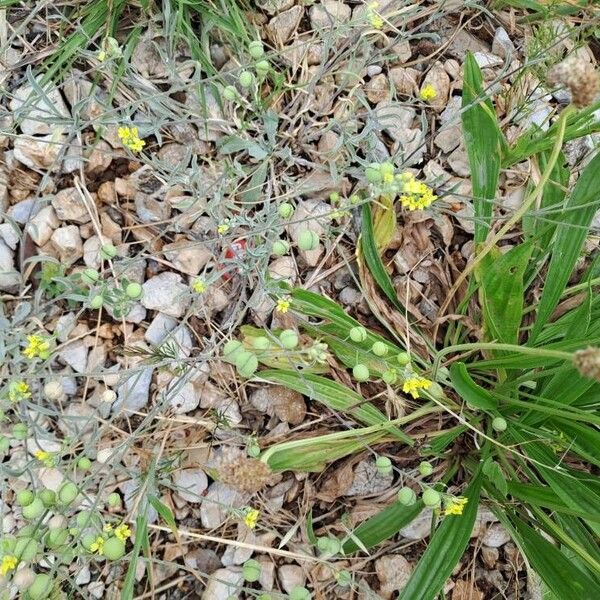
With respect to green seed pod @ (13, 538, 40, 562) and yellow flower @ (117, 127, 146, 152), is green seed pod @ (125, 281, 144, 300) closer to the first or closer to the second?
yellow flower @ (117, 127, 146, 152)

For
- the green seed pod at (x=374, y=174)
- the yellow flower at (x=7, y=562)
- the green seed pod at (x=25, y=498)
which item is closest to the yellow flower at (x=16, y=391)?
the green seed pod at (x=25, y=498)

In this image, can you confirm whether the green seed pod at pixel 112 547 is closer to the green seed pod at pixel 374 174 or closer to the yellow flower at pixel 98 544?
the yellow flower at pixel 98 544

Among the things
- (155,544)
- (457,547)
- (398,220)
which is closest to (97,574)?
(155,544)

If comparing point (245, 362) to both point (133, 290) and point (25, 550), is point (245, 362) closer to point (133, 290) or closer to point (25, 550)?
point (133, 290)

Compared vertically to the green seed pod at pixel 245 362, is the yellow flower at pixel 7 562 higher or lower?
lower

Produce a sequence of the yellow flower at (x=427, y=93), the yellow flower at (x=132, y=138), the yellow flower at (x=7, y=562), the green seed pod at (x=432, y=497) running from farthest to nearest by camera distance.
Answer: the yellow flower at (x=427, y=93), the yellow flower at (x=132, y=138), the green seed pod at (x=432, y=497), the yellow flower at (x=7, y=562)

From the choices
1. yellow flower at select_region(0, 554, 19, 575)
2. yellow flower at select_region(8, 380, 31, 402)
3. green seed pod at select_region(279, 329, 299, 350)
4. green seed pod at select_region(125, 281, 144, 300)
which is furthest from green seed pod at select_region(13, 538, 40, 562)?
green seed pod at select_region(279, 329, 299, 350)

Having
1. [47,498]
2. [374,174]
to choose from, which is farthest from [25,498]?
[374,174]

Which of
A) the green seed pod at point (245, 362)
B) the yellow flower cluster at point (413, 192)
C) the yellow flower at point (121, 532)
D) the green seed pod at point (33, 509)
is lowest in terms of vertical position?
the yellow flower at point (121, 532)
